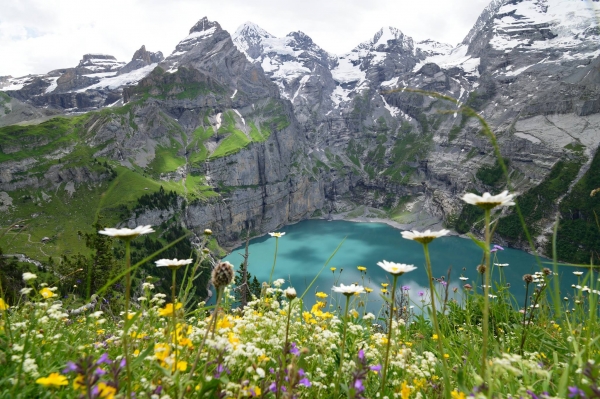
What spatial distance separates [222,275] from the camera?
1857 mm

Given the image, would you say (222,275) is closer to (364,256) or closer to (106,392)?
(106,392)

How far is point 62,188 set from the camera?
11800 cm

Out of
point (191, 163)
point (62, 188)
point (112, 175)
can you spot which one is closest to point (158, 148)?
point (191, 163)

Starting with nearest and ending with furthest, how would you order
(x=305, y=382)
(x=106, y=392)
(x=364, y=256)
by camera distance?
(x=106, y=392) < (x=305, y=382) < (x=364, y=256)

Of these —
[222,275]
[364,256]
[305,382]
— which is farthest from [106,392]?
[364,256]

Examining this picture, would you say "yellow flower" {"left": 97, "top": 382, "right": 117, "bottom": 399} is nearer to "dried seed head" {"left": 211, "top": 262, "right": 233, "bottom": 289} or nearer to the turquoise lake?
"dried seed head" {"left": 211, "top": 262, "right": 233, "bottom": 289}

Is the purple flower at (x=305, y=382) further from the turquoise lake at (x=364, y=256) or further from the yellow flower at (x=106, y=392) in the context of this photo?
the turquoise lake at (x=364, y=256)

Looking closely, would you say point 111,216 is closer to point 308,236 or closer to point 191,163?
point 191,163

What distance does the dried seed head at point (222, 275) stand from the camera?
1.80 metres

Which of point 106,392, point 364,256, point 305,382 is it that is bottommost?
point 364,256

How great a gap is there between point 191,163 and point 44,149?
60565mm

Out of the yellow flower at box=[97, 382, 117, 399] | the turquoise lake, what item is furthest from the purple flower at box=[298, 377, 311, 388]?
the turquoise lake

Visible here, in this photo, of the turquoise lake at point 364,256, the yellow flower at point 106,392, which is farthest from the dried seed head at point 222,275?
the turquoise lake at point 364,256

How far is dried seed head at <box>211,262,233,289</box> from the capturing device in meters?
→ 1.80
